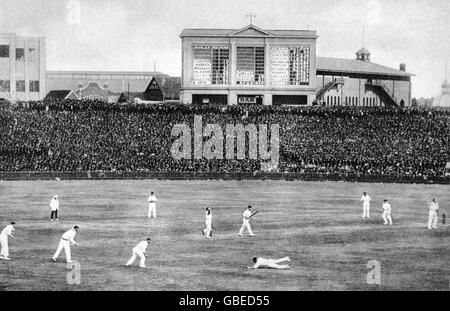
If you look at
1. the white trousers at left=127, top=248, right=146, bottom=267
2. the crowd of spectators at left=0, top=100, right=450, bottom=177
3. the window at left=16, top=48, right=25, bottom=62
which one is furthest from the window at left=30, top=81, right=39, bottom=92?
the white trousers at left=127, top=248, right=146, bottom=267

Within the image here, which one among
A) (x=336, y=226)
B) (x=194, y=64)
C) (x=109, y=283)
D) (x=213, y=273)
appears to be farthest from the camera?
(x=194, y=64)

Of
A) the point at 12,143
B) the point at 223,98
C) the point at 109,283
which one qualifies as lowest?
the point at 109,283

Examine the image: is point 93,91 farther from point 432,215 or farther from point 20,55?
point 432,215

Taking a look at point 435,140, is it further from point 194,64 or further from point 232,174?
point 194,64

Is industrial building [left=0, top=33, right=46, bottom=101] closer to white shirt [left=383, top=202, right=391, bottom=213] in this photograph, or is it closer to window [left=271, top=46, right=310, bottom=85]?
window [left=271, top=46, right=310, bottom=85]

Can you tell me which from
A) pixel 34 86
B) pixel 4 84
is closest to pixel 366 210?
pixel 34 86

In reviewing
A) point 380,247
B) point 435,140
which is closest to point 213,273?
point 380,247
